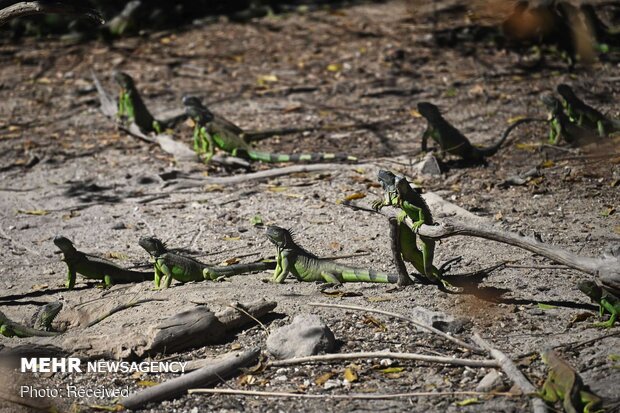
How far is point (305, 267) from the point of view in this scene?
241 inches

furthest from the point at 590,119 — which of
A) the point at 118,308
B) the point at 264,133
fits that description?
the point at 118,308

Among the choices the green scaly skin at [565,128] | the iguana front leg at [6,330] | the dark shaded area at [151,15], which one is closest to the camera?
the iguana front leg at [6,330]

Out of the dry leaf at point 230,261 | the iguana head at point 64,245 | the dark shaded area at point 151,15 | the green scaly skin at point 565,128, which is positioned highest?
the dark shaded area at point 151,15

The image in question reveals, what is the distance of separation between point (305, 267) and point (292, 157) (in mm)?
2676

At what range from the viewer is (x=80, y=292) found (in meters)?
6.34

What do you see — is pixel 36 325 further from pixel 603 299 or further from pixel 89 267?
pixel 603 299

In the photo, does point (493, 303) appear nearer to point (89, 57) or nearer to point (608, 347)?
point (608, 347)

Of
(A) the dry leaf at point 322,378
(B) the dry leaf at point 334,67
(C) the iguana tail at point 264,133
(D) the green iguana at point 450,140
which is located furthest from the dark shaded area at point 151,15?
(A) the dry leaf at point 322,378

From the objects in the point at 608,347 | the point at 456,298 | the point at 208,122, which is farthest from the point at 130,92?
the point at 608,347

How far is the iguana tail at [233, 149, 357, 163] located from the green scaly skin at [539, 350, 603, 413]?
437 cm

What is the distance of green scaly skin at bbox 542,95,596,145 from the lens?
27.7 feet

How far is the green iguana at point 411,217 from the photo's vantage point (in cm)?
547

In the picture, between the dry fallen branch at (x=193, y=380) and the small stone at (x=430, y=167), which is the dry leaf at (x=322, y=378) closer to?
the dry fallen branch at (x=193, y=380)

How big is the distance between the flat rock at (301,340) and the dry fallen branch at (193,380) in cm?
14
